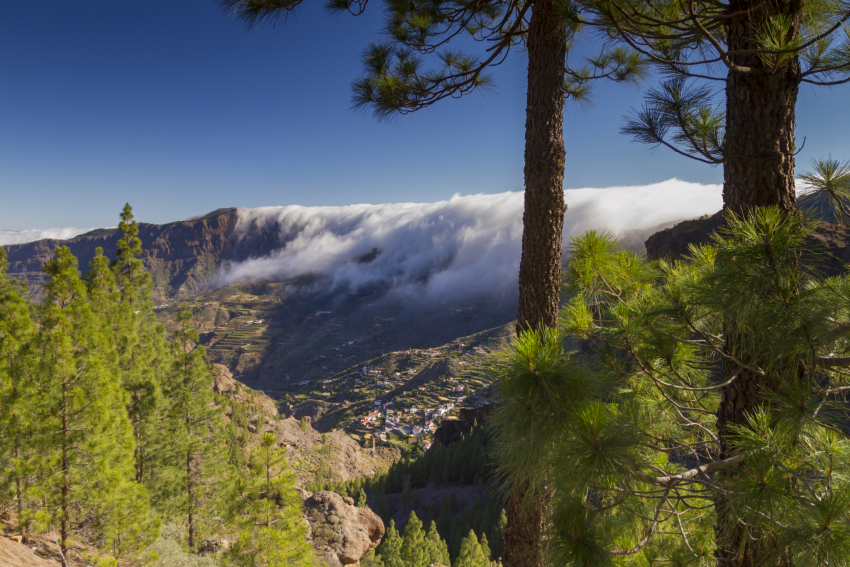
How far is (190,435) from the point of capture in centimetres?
1809

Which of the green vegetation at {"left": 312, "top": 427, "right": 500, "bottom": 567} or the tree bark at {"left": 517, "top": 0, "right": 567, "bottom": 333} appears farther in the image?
the green vegetation at {"left": 312, "top": 427, "right": 500, "bottom": 567}

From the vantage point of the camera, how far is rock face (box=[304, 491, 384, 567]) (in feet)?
72.1

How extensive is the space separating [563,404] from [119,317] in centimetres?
1936

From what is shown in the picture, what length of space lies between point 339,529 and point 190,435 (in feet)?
38.5

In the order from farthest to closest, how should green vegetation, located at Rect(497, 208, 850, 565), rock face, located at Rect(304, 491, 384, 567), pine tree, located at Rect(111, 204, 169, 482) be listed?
1. rock face, located at Rect(304, 491, 384, 567)
2. pine tree, located at Rect(111, 204, 169, 482)
3. green vegetation, located at Rect(497, 208, 850, 565)

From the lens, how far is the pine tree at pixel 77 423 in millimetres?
8555

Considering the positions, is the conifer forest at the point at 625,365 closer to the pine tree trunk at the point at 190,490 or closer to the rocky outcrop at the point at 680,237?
the pine tree trunk at the point at 190,490

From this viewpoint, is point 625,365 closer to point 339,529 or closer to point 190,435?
point 190,435

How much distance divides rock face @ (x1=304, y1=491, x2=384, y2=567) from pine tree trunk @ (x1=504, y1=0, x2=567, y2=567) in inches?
791

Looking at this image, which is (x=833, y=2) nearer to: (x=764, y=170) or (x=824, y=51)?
(x=824, y=51)

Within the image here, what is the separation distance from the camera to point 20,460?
851 centimetres

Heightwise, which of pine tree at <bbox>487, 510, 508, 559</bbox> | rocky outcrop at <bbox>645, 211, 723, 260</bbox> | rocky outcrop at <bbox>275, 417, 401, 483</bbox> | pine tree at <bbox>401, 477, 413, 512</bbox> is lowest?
rocky outcrop at <bbox>275, 417, 401, 483</bbox>

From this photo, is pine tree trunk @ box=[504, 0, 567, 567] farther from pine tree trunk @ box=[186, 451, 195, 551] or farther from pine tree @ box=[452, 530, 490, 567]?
pine tree @ box=[452, 530, 490, 567]

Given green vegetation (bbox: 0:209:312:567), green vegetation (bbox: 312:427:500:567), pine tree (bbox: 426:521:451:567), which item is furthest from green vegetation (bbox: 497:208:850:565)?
green vegetation (bbox: 312:427:500:567)
